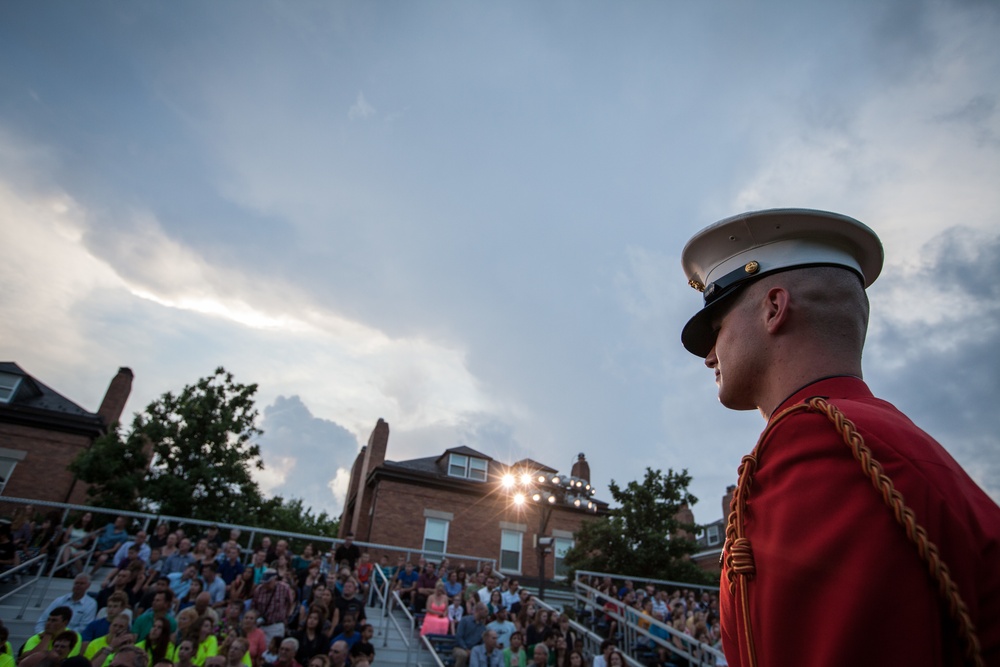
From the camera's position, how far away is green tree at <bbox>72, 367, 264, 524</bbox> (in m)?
21.8

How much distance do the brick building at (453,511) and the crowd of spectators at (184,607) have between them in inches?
497

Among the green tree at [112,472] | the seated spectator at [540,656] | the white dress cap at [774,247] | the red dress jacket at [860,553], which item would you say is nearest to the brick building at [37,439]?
the green tree at [112,472]

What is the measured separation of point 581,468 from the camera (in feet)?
112

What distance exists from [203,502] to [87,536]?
11661 mm

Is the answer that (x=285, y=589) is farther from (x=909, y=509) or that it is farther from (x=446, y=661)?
(x=909, y=509)

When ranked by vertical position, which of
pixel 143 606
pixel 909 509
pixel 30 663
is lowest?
pixel 30 663

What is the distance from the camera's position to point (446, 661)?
11883 millimetres

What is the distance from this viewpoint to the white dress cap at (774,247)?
1809 mm

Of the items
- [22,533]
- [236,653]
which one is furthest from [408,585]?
[22,533]

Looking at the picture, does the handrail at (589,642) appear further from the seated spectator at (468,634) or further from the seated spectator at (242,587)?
the seated spectator at (242,587)

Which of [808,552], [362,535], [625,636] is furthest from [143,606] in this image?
[362,535]

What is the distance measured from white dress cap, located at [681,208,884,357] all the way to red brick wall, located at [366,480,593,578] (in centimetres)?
2647

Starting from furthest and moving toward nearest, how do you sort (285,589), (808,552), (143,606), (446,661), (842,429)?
(446,661) < (285,589) < (143,606) < (842,429) < (808,552)

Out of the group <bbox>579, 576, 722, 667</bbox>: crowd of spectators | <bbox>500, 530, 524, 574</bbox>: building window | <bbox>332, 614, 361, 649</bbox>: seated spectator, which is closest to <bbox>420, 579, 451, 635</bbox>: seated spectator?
<bbox>332, 614, 361, 649</bbox>: seated spectator
